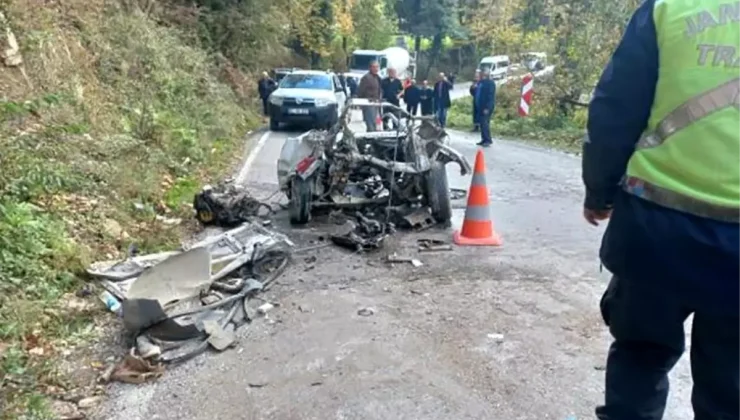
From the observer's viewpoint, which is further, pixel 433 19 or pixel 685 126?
pixel 433 19

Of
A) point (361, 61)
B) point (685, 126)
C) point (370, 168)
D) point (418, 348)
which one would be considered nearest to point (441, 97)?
point (370, 168)

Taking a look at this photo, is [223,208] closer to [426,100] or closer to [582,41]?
[426,100]

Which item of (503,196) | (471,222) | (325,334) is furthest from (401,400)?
(503,196)

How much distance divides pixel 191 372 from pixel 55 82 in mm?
7836

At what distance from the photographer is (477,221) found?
724cm

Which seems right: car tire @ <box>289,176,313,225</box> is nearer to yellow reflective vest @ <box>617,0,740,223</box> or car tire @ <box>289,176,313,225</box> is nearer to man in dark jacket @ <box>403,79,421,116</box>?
yellow reflective vest @ <box>617,0,740,223</box>

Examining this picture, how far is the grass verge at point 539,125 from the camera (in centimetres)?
1914

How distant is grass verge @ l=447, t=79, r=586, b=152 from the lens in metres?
19.1

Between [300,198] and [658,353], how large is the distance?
5776mm

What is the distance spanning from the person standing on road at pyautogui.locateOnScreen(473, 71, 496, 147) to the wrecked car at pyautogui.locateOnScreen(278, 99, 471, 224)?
8936mm

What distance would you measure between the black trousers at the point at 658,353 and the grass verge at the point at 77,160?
8.98 feet

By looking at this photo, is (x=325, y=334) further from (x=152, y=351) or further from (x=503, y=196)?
(x=503, y=196)

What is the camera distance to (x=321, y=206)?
816 centimetres

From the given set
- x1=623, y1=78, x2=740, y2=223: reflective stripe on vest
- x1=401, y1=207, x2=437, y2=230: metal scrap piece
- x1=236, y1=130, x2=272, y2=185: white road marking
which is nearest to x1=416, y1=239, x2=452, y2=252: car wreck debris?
x1=401, y1=207, x2=437, y2=230: metal scrap piece
